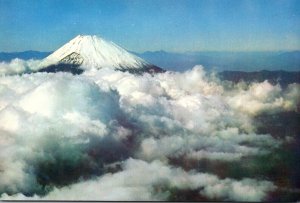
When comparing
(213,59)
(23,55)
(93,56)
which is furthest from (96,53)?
(213,59)

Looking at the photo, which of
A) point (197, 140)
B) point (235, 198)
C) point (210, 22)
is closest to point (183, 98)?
point (197, 140)

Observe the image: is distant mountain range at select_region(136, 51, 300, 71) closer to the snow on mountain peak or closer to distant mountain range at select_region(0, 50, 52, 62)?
the snow on mountain peak

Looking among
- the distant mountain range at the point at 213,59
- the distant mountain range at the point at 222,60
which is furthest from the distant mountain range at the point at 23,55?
the distant mountain range at the point at 222,60

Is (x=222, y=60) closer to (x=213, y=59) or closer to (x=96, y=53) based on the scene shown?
(x=213, y=59)

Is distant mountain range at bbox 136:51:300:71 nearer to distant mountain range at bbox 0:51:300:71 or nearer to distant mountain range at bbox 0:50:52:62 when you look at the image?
distant mountain range at bbox 0:51:300:71

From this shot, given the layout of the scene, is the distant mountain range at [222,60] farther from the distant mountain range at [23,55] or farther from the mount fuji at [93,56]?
the distant mountain range at [23,55]

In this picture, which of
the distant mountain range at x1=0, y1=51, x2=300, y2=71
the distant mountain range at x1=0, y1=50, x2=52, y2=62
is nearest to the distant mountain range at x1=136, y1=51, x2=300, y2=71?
the distant mountain range at x1=0, y1=51, x2=300, y2=71

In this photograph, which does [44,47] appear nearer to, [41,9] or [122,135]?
[41,9]
